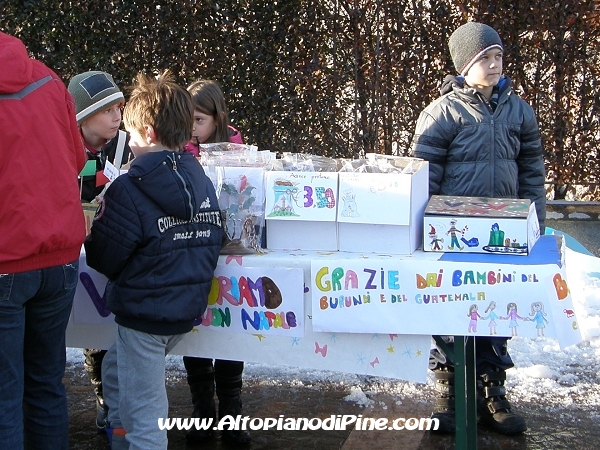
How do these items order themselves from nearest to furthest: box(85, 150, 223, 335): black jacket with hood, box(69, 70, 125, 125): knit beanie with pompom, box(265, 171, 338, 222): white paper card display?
box(85, 150, 223, 335): black jacket with hood
box(265, 171, 338, 222): white paper card display
box(69, 70, 125, 125): knit beanie with pompom

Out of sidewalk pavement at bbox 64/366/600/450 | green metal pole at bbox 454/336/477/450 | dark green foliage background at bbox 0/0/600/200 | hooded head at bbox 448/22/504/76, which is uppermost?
dark green foliage background at bbox 0/0/600/200

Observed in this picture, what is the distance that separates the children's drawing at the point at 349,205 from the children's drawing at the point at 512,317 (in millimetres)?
658

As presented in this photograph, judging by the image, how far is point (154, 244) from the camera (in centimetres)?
283

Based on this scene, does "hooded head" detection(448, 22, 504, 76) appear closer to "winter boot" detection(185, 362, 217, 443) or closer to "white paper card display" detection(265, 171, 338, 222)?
"white paper card display" detection(265, 171, 338, 222)

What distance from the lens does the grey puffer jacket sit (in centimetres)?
371

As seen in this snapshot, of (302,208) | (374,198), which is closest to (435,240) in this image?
(374,198)

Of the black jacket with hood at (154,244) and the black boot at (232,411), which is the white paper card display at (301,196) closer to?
the black jacket with hood at (154,244)

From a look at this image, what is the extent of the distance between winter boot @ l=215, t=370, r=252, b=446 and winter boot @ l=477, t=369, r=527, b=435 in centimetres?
121

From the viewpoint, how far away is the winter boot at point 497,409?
12.7 ft

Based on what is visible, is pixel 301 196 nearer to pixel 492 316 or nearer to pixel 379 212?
pixel 379 212

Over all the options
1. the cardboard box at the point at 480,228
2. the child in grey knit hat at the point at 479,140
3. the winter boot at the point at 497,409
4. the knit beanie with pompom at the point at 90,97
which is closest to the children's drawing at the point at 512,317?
the cardboard box at the point at 480,228

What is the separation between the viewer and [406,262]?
9.57ft

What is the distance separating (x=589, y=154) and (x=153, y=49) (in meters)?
3.67

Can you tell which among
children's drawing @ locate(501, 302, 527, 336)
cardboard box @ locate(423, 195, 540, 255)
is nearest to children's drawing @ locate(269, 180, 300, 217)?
cardboard box @ locate(423, 195, 540, 255)
